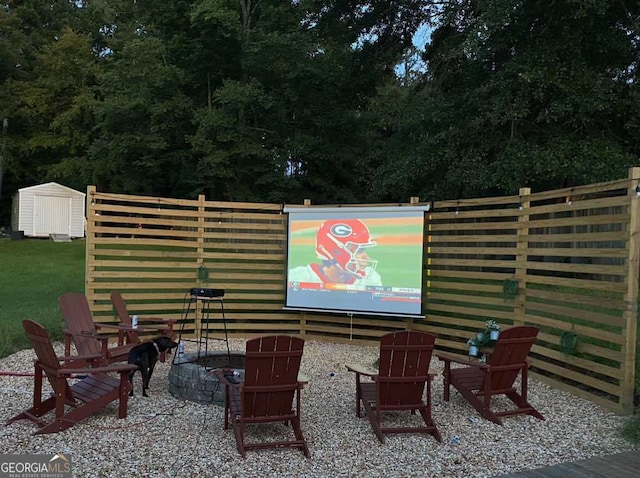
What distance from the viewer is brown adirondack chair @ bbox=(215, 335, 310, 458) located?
4367 millimetres

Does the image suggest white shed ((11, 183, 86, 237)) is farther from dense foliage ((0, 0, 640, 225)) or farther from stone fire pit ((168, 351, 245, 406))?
stone fire pit ((168, 351, 245, 406))

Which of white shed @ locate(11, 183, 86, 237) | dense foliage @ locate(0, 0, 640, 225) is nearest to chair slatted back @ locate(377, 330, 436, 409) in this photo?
dense foliage @ locate(0, 0, 640, 225)

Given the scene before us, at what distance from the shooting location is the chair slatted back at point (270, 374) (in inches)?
172

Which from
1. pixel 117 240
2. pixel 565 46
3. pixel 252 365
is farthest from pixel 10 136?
pixel 252 365

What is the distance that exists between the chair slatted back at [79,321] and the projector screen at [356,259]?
317 centimetres

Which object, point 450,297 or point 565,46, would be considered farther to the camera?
point 565,46

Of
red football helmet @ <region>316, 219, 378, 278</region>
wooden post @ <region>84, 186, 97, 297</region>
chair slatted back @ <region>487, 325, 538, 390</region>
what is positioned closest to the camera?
chair slatted back @ <region>487, 325, 538, 390</region>

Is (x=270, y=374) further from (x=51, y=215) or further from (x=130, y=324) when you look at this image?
(x=51, y=215)

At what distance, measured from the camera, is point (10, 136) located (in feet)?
105

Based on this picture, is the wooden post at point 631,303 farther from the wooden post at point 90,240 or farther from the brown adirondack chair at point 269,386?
the wooden post at point 90,240

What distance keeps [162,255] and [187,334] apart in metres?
1.41

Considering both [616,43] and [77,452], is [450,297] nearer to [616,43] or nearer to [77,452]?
[77,452]

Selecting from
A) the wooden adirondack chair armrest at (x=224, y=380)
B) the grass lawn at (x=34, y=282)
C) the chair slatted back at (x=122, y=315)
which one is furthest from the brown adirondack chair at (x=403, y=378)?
the grass lawn at (x=34, y=282)

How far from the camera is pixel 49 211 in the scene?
26.4 meters
